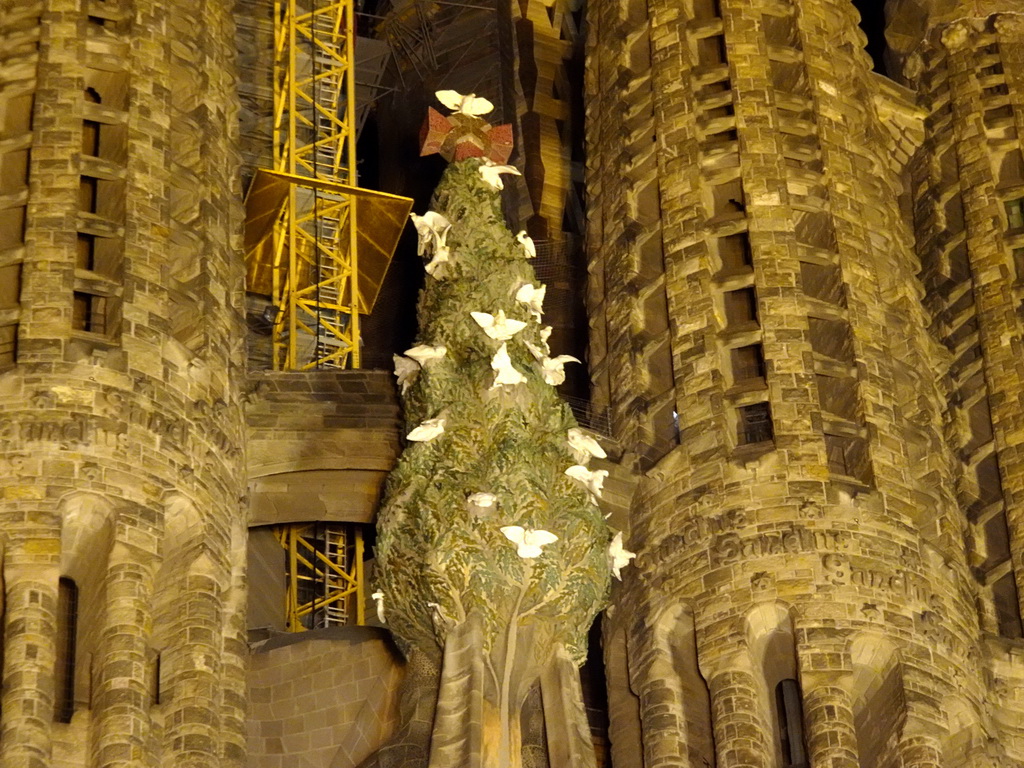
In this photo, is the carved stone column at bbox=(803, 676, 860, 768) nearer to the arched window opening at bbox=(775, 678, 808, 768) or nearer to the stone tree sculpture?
the arched window opening at bbox=(775, 678, 808, 768)

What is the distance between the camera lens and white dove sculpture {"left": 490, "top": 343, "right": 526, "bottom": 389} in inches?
1735

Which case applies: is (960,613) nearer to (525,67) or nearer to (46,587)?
(46,587)

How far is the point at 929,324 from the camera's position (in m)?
52.4

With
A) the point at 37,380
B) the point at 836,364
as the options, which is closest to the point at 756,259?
the point at 836,364

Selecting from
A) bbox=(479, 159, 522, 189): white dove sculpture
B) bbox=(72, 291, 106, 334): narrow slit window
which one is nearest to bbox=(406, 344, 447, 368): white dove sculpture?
bbox=(479, 159, 522, 189): white dove sculpture

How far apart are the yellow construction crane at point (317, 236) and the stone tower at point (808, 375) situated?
14.7ft

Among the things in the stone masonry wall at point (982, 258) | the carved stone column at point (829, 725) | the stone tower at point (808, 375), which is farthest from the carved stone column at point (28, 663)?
the stone masonry wall at point (982, 258)

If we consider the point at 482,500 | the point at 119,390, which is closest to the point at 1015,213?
the point at 482,500

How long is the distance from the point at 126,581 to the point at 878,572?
11108 millimetres

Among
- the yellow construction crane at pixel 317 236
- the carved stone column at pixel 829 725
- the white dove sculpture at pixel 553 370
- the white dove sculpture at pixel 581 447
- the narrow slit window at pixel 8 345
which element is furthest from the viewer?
the yellow construction crane at pixel 317 236

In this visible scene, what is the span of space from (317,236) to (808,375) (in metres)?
10.5

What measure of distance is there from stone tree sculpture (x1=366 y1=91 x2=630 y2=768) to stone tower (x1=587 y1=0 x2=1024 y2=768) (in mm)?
2939

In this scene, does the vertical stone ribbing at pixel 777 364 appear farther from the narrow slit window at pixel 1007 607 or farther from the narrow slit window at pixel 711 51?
the narrow slit window at pixel 1007 607

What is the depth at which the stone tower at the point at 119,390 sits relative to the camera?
41062mm
